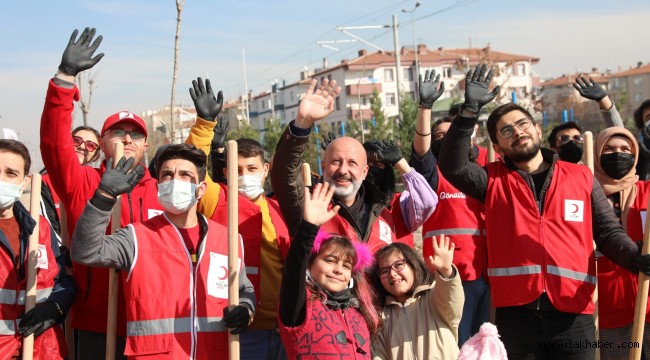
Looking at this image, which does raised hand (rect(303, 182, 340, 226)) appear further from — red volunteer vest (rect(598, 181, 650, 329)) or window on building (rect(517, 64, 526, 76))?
window on building (rect(517, 64, 526, 76))

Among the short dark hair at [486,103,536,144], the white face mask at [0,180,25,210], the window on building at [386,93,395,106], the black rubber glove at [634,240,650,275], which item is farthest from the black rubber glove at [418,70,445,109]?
the window on building at [386,93,395,106]

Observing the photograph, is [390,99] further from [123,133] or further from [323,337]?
[323,337]

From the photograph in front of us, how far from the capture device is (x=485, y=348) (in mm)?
4531

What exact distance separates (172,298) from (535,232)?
7.66ft

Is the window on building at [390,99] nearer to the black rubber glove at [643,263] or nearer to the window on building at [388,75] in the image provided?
the window on building at [388,75]

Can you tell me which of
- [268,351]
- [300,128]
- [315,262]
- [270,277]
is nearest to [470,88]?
[300,128]

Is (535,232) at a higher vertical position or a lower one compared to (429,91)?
lower

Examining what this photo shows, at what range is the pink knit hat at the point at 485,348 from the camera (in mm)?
4531

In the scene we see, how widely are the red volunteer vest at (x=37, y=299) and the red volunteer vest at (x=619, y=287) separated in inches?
146

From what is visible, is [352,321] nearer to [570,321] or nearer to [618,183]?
[570,321]

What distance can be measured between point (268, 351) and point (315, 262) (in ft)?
3.29

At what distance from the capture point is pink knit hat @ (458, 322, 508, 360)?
4.53 metres

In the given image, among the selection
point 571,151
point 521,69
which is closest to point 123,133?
point 571,151

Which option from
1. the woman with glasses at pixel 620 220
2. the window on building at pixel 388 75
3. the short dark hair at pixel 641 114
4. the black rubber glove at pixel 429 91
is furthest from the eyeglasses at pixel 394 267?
the window on building at pixel 388 75
